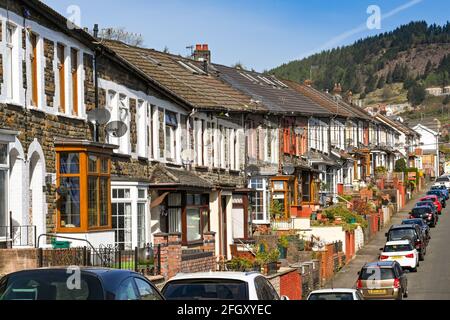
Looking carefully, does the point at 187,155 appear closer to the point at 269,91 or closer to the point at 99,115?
the point at 99,115

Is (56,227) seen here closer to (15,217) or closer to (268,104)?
(15,217)

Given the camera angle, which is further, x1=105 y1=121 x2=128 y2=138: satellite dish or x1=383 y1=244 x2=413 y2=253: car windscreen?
x1=383 y1=244 x2=413 y2=253: car windscreen

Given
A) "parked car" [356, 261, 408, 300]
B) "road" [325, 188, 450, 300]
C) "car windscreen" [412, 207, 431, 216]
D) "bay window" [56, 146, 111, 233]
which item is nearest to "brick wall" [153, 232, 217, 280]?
"bay window" [56, 146, 111, 233]

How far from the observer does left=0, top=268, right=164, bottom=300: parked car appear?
12219mm

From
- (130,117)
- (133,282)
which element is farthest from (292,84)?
(133,282)

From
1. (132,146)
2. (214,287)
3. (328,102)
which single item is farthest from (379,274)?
(328,102)

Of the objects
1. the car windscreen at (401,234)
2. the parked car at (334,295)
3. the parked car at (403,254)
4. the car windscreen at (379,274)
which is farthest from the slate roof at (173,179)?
the car windscreen at (401,234)

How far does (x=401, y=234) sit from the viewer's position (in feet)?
153

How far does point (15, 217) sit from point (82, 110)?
16.6 feet

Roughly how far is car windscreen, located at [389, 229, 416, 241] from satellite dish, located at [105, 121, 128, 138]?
20275mm

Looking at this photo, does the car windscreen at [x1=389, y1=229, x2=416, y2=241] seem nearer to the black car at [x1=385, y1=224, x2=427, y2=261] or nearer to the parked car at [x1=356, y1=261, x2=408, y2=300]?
the black car at [x1=385, y1=224, x2=427, y2=261]

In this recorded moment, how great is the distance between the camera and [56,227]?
1022 inches

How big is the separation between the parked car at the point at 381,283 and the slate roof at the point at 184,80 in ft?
33.7

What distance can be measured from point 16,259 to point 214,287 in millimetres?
8014
